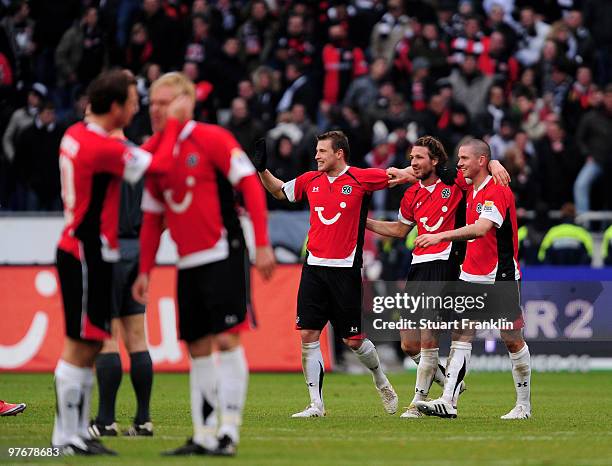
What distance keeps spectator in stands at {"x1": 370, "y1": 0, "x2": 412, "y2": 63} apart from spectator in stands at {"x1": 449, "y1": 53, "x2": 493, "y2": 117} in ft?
5.46

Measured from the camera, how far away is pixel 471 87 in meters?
25.2

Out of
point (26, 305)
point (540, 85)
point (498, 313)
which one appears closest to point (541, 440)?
point (498, 313)

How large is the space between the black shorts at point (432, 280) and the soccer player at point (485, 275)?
0.22 m

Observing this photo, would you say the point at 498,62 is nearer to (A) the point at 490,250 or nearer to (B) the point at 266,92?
(B) the point at 266,92

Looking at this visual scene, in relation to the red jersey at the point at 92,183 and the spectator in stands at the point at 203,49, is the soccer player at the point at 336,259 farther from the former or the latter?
the spectator in stands at the point at 203,49

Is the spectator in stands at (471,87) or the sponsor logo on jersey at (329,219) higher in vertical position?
the spectator in stands at (471,87)

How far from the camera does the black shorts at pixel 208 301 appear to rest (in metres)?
9.36

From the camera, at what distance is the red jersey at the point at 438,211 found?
13.5 m

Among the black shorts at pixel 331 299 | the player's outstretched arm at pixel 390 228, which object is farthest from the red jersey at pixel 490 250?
the black shorts at pixel 331 299

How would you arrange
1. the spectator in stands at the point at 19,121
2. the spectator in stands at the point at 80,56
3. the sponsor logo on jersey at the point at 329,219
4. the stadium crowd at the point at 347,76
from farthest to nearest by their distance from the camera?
1. the spectator in stands at the point at 80,56
2. the spectator in stands at the point at 19,121
3. the stadium crowd at the point at 347,76
4. the sponsor logo on jersey at the point at 329,219

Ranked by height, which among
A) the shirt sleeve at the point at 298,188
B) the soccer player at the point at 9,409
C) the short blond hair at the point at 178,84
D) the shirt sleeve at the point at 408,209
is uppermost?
the short blond hair at the point at 178,84

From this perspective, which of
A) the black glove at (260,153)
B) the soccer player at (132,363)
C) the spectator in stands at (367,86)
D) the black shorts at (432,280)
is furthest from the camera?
the spectator in stands at (367,86)

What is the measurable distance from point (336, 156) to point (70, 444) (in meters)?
5.23

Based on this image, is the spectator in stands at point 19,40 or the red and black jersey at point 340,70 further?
the spectator in stands at point 19,40
